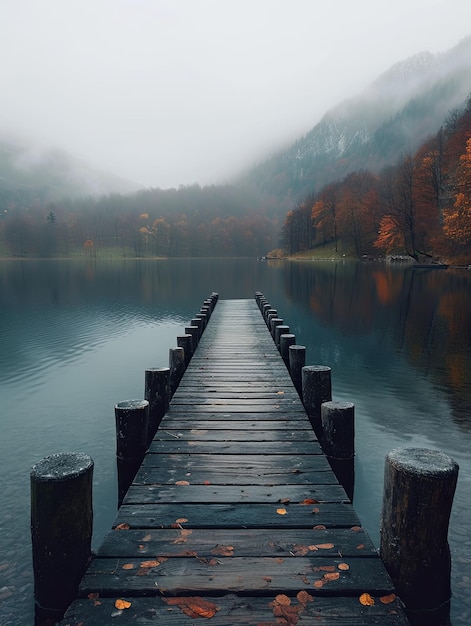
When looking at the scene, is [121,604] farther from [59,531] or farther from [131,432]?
[131,432]

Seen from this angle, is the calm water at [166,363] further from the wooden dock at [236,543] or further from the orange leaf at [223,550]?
the orange leaf at [223,550]

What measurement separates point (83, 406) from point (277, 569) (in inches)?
444

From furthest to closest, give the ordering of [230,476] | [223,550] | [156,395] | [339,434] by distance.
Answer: [156,395] → [339,434] → [230,476] → [223,550]

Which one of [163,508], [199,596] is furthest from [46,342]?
[199,596]

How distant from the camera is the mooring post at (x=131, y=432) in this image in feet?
22.7

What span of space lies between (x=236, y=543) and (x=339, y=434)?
3.15m

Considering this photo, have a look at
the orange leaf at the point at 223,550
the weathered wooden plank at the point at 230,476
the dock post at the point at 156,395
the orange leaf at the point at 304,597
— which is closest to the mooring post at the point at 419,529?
the orange leaf at the point at 304,597

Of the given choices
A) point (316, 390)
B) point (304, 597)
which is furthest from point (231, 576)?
point (316, 390)

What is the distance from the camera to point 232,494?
210 inches

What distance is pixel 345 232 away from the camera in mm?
104750

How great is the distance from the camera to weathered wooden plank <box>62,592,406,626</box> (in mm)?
3361

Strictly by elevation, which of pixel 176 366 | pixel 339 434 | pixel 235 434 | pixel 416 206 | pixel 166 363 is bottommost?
pixel 166 363

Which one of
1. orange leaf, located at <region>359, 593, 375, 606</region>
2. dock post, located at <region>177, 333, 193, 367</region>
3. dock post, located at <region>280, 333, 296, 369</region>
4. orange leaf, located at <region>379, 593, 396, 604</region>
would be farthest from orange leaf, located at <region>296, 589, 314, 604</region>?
dock post, located at <region>280, 333, 296, 369</region>

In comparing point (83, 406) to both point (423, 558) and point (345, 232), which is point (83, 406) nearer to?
point (423, 558)
